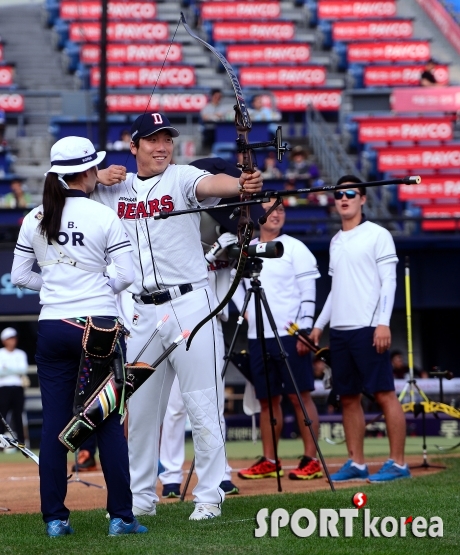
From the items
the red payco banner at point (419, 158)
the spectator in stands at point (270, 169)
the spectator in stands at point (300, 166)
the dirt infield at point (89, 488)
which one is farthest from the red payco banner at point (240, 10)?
the dirt infield at point (89, 488)

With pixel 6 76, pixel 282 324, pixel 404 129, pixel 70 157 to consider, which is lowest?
pixel 282 324

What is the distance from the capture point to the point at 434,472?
920 cm

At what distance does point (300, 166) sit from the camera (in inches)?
786

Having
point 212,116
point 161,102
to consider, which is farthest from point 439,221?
point 161,102

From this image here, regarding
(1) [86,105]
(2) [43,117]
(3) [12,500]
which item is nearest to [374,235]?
(3) [12,500]

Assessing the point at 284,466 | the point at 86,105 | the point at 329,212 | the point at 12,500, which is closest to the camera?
the point at 12,500

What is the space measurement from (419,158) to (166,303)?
1562cm

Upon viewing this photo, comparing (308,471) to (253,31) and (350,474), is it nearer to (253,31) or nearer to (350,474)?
(350,474)

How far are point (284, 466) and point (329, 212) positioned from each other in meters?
8.45

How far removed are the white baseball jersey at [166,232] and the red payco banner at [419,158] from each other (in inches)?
590

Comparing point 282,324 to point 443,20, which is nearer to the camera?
point 282,324

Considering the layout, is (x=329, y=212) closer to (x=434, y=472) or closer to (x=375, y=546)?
(x=434, y=472)

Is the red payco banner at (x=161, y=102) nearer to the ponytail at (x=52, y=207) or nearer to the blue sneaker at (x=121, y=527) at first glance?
the ponytail at (x=52, y=207)

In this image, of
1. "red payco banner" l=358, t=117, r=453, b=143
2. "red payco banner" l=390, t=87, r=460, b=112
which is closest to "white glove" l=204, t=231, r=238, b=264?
"red payco banner" l=358, t=117, r=453, b=143
